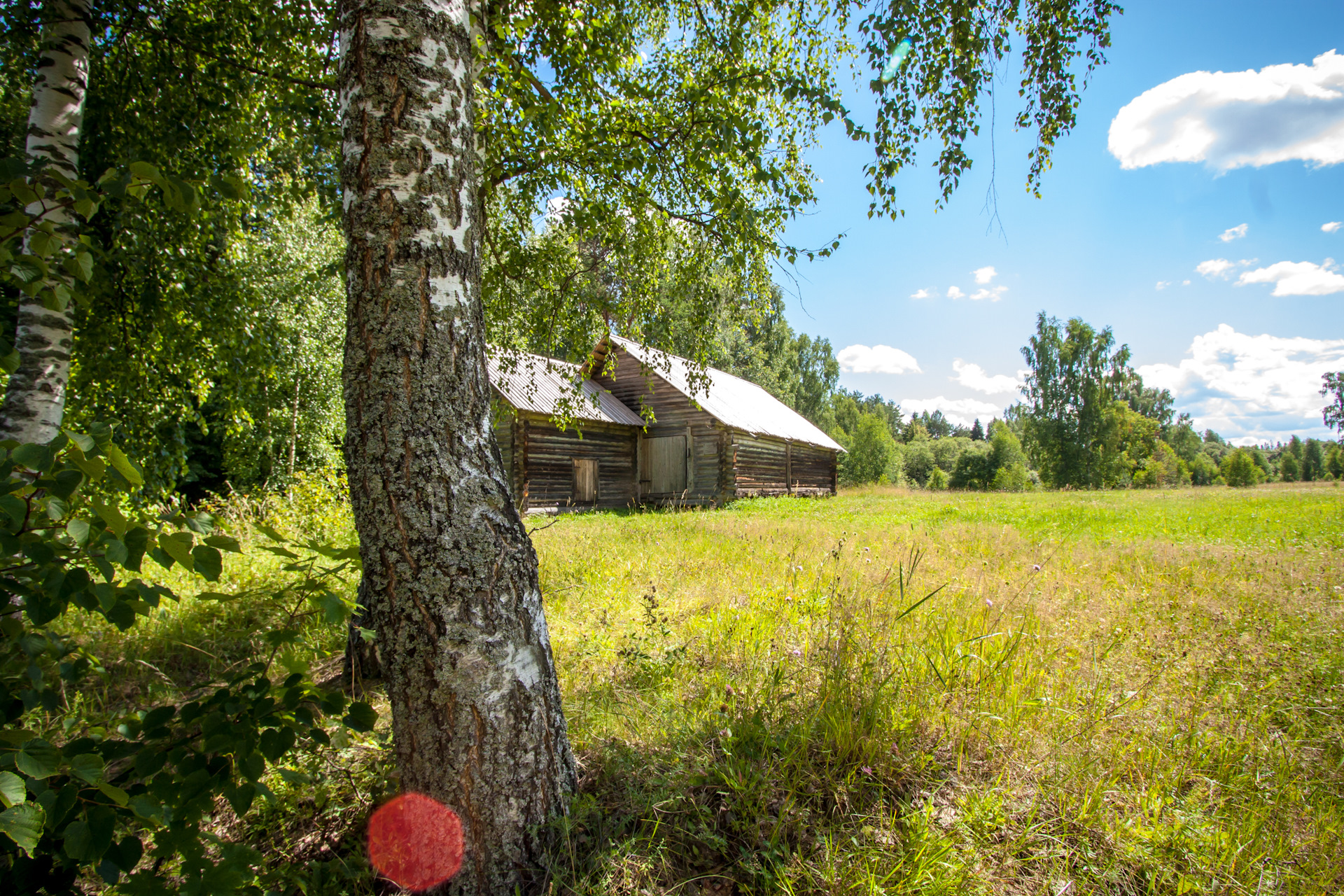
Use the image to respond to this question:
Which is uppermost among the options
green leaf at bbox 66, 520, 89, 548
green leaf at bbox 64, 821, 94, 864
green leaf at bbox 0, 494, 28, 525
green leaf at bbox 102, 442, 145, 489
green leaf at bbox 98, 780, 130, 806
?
green leaf at bbox 102, 442, 145, 489

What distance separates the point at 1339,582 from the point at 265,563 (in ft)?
35.4

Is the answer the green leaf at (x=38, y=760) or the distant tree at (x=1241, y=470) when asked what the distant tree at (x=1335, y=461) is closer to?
the distant tree at (x=1241, y=470)

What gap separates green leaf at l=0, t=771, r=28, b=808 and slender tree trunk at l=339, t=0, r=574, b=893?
0.96 metres

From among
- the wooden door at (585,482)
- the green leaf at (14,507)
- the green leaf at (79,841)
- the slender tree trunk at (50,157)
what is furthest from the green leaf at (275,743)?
the wooden door at (585,482)

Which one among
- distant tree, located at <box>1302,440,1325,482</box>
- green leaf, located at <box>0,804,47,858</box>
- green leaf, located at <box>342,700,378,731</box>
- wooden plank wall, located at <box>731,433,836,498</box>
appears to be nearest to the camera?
green leaf, located at <box>0,804,47,858</box>

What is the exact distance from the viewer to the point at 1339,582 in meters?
5.48

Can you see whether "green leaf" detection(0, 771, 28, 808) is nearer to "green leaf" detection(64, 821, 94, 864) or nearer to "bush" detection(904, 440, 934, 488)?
"green leaf" detection(64, 821, 94, 864)

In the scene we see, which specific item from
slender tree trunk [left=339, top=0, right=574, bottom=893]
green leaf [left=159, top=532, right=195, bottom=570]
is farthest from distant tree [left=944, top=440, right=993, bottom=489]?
green leaf [left=159, top=532, right=195, bottom=570]

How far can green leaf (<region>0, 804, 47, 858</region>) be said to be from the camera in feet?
2.74

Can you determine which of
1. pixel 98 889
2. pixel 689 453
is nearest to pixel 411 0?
pixel 98 889

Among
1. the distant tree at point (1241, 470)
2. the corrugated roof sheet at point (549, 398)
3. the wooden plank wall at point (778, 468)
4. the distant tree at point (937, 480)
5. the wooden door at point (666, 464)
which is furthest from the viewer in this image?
the distant tree at point (1241, 470)

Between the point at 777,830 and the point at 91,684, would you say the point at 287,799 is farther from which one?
the point at 91,684

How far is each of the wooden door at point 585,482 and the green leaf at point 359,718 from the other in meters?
15.2

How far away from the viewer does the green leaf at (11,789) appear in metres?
0.84
